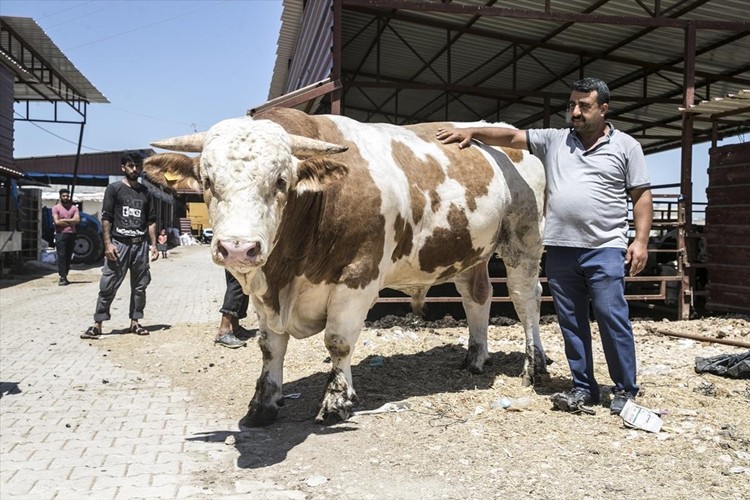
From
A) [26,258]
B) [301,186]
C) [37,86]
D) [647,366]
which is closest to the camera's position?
[301,186]

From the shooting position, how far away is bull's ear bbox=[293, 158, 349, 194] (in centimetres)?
397

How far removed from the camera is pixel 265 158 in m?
3.62

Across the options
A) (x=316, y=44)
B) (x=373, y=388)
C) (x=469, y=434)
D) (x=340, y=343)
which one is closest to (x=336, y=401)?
(x=340, y=343)

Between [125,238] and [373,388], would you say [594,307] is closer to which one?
[373,388]

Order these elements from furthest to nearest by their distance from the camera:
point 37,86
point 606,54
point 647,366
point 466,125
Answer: point 37,86
point 606,54
point 647,366
point 466,125

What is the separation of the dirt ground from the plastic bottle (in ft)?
0.09

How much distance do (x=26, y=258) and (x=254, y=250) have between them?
60.8ft

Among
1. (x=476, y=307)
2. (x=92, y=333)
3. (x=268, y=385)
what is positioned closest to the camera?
(x=268, y=385)

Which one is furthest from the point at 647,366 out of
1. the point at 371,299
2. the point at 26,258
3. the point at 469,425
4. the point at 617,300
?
the point at 26,258

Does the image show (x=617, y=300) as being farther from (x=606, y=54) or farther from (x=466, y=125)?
(x=606, y=54)

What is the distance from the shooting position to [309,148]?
3.96 m

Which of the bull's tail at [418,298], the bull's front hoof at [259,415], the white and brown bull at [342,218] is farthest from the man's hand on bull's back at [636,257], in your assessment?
the bull's front hoof at [259,415]

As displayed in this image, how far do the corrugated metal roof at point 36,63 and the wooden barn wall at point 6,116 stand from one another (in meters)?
0.36

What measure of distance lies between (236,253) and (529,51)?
10.8 meters
